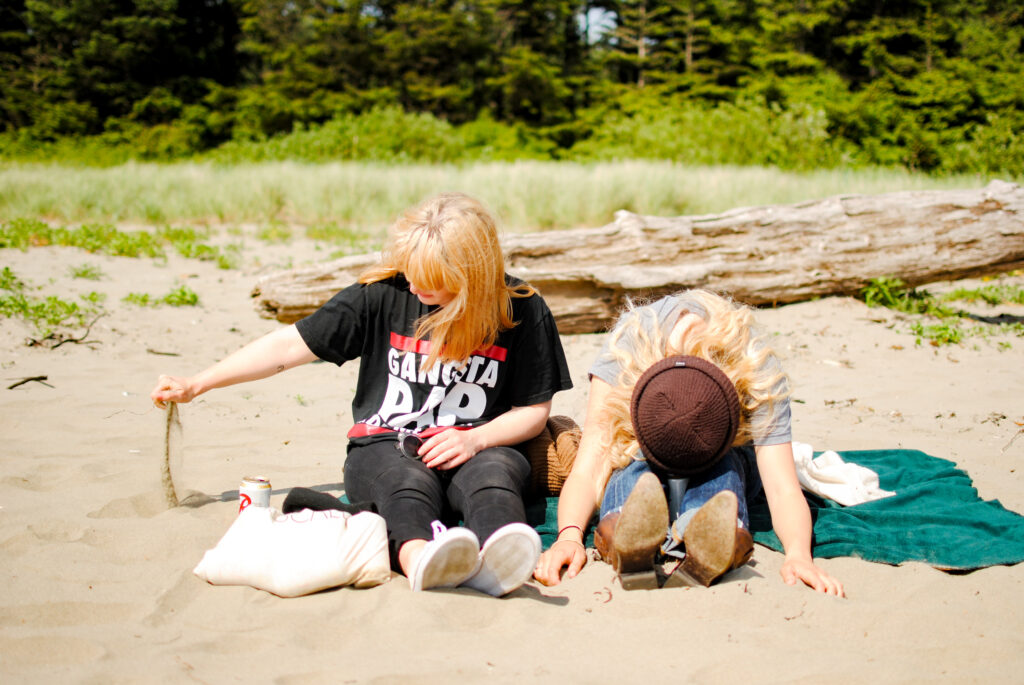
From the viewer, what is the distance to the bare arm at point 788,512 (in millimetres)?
2318

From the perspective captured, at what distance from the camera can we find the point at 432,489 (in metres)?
2.50

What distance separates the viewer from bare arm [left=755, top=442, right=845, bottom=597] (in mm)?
2318

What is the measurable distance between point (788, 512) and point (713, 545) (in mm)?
398

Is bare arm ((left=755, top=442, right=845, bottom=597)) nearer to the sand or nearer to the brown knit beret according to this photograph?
the sand

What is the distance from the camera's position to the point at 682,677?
1783 mm

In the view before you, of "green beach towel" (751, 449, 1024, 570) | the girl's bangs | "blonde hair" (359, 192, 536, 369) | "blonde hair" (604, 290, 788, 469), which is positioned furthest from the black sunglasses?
"green beach towel" (751, 449, 1024, 570)

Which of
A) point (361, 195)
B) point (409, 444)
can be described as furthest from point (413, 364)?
point (361, 195)

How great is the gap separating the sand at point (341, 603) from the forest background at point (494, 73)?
16.2 m

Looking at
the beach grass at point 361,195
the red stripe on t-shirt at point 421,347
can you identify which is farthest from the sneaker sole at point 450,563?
the beach grass at point 361,195

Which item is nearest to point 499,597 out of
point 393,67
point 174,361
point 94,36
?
point 174,361

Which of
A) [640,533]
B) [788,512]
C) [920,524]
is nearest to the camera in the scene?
[640,533]

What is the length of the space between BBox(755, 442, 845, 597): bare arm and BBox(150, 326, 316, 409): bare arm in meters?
1.60

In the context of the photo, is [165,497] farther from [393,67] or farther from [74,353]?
[393,67]

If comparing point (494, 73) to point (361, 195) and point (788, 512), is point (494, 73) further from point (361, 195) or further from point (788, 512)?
point (788, 512)
